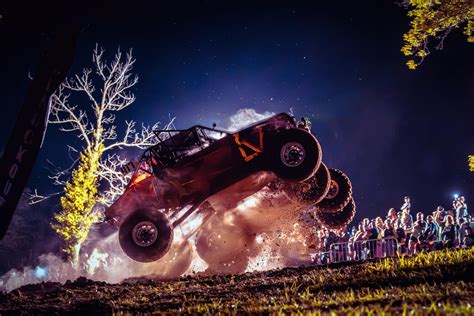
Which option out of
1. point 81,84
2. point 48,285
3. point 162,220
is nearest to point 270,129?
point 162,220

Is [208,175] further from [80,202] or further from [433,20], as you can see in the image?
[80,202]

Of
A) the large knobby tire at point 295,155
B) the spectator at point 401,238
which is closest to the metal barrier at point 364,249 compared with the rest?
the spectator at point 401,238

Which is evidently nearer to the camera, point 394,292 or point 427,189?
point 394,292

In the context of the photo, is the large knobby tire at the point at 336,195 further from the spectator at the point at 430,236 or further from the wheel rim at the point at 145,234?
the wheel rim at the point at 145,234

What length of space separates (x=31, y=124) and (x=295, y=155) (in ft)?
18.5

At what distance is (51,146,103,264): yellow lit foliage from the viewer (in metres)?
17.0

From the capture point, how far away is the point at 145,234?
8086 millimetres

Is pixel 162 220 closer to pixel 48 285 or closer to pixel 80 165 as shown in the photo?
pixel 48 285

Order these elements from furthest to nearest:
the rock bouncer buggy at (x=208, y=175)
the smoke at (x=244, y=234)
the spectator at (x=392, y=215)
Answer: the spectator at (x=392, y=215)
the smoke at (x=244, y=234)
the rock bouncer buggy at (x=208, y=175)

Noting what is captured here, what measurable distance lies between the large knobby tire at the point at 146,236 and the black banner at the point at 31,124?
2.35 meters

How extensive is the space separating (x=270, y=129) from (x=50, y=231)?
36.1m

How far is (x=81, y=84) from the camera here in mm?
18328

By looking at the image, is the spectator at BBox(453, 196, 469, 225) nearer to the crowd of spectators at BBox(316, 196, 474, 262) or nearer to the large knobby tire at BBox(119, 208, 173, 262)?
the crowd of spectators at BBox(316, 196, 474, 262)

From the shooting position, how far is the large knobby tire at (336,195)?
28.5 ft
